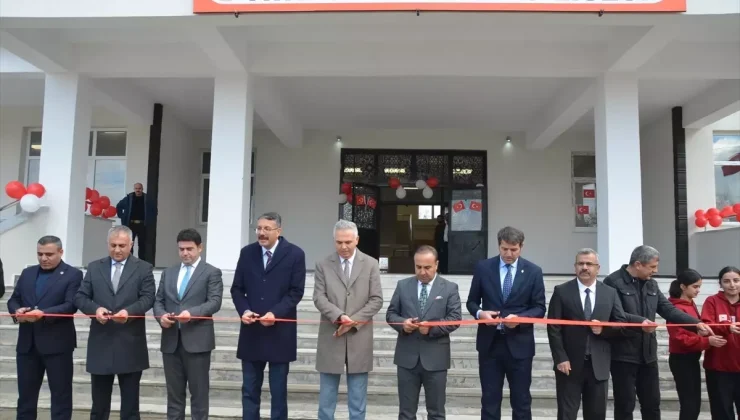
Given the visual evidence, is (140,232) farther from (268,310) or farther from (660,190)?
A: (660,190)

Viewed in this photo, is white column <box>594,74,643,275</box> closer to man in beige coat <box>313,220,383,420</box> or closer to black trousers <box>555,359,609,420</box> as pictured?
black trousers <box>555,359,609,420</box>

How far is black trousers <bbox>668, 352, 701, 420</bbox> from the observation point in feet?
12.4

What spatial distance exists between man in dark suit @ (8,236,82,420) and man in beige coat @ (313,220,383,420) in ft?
5.47

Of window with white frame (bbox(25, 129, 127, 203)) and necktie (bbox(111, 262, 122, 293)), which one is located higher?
window with white frame (bbox(25, 129, 127, 203))

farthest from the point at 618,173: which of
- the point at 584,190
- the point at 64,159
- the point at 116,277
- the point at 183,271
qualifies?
the point at 64,159

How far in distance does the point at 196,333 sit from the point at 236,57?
418 cm

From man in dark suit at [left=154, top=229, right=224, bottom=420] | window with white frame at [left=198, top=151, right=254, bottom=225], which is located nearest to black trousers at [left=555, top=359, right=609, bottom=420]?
man in dark suit at [left=154, top=229, right=224, bottom=420]

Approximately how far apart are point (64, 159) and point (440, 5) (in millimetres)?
5268

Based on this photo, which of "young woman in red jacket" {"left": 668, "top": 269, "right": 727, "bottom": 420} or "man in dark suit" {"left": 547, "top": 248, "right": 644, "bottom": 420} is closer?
"man in dark suit" {"left": 547, "top": 248, "right": 644, "bottom": 420}

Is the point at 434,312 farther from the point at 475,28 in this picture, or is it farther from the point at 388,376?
the point at 475,28

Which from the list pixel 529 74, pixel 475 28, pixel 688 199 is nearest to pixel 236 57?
pixel 475 28

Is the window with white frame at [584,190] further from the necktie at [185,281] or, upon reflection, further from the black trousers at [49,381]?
the black trousers at [49,381]

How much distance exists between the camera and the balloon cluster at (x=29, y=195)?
7.02m

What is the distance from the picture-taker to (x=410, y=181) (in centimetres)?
1151
